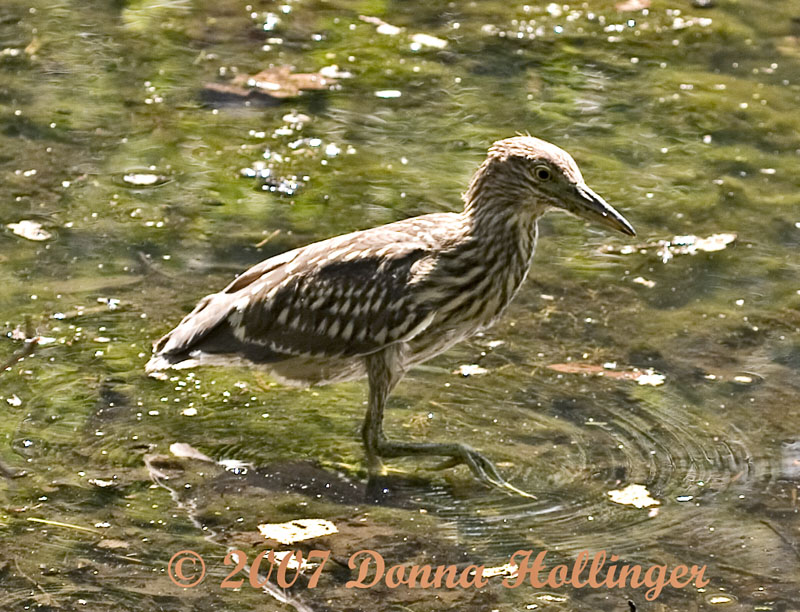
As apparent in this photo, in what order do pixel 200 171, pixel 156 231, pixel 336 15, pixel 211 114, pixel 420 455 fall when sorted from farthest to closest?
pixel 336 15
pixel 211 114
pixel 200 171
pixel 156 231
pixel 420 455

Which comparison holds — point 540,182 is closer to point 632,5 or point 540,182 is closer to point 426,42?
point 426,42

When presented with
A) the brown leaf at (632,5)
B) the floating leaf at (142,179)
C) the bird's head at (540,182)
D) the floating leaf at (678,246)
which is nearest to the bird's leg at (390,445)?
the bird's head at (540,182)

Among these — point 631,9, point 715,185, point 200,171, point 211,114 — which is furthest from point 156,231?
point 631,9

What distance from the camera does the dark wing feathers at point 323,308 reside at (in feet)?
20.0

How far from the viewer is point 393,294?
6074 mm

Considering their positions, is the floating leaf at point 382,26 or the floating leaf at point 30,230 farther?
the floating leaf at point 382,26

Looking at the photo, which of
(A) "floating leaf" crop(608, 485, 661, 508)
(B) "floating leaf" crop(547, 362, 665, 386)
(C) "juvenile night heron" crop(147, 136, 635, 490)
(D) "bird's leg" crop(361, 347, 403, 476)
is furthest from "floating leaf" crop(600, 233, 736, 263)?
(A) "floating leaf" crop(608, 485, 661, 508)

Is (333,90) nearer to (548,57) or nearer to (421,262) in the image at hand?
(548,57)

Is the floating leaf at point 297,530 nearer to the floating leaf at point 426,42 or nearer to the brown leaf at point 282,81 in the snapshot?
the brown leaf at point 282,81

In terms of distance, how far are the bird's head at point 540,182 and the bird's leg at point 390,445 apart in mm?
831

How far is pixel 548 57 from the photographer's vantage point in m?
10.7

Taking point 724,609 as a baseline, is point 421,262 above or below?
above

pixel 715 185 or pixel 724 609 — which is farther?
pixel 715 185

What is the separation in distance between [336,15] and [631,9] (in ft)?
7.88
